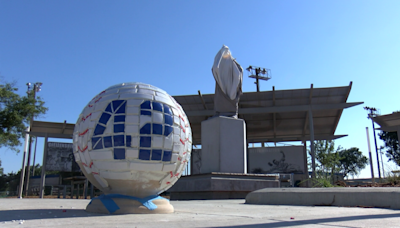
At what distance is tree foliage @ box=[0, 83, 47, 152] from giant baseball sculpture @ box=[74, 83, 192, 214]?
19667mm

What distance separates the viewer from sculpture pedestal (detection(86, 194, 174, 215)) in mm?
5691

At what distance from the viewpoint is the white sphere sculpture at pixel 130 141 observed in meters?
5.52

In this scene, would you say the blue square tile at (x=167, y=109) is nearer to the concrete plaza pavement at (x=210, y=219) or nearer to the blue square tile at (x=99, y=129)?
the blue square tile at (x=99, y=129)

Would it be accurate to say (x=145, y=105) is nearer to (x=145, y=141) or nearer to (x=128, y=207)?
(x=145, y=141)

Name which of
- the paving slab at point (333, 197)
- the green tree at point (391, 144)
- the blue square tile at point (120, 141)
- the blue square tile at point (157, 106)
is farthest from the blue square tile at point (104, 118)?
the green tree at point (391, 144)

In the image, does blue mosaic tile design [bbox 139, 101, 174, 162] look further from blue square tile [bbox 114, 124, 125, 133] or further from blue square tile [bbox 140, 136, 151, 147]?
blue square tile [bbox 114, 124, 125, 133]

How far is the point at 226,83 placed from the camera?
17.8 meters

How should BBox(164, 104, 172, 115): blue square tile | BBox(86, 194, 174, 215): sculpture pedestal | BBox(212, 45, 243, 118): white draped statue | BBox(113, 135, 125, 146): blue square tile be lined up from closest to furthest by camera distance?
BBox(113, 135, 125, 146): blue square tile, BBox(86, 194, 174, 215): sculpture pedestal, BBox(164, 104, 172, 115): blue square tile, BBox(212, 45, 243, 118): white draped statue

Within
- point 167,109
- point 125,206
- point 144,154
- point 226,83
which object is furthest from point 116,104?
point 226,83

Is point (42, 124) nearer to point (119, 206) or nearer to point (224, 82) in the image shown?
point (224, 82)

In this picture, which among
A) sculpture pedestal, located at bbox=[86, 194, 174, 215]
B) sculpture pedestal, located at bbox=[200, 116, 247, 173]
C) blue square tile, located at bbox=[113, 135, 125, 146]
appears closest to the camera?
blue square tile, located at bbox=[113, 135, 125, 146]

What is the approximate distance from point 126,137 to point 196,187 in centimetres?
→ 1035

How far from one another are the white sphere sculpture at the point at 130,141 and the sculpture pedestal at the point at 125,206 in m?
0.18

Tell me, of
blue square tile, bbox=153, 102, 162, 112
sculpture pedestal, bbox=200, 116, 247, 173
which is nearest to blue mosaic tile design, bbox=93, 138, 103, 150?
blue square tile, bbox=153, 102, 162, 112
